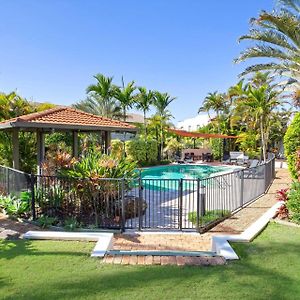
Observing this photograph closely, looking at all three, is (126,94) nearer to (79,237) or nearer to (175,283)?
(79,237)

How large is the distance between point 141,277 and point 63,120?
31.2 ft

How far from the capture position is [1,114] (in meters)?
17.8

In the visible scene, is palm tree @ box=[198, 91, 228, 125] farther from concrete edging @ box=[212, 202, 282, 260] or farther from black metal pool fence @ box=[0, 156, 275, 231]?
concrete edging @ box=[212, 202, 282, 260]

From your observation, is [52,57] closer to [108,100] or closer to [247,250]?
[108,100]

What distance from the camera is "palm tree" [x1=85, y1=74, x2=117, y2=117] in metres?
32.7

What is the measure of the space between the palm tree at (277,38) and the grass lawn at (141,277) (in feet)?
37.9

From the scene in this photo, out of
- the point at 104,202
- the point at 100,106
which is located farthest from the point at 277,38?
the point at 100,106

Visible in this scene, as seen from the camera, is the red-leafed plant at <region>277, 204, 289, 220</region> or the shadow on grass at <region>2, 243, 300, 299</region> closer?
the shadow on grass at <region>2, 243, 300, 299</region>

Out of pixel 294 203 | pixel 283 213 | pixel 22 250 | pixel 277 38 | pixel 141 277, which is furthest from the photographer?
pixel 277 38

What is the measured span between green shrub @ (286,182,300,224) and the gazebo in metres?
8.50

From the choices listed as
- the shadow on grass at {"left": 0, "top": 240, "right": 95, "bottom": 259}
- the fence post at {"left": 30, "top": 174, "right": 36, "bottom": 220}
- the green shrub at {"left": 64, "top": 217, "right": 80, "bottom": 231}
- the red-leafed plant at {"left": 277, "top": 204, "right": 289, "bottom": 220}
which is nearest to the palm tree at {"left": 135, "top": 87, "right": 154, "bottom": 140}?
the fence post at {"left": 30, "top": 174, "right": 36, "bottom": 220}

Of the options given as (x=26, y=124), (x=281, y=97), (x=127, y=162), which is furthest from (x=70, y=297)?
(x=281, y=97)

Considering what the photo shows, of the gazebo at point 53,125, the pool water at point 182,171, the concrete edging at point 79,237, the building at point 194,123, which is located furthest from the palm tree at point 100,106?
the concrete edging at point 79,237

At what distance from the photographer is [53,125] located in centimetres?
1193
